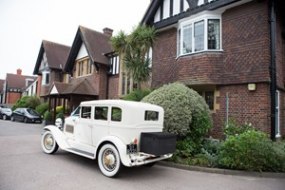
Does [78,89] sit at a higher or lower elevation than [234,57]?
lower

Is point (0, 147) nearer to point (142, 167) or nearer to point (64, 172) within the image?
point (64, 172)

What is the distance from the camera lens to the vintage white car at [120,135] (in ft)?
20.2

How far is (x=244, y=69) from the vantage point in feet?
33.1

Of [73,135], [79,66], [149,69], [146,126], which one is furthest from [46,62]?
[146,126]

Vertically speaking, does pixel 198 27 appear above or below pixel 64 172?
above

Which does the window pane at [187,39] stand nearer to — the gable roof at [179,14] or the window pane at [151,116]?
the gable roof at [179,14]

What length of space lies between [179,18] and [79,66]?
506 inches

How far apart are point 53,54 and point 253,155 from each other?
2604 centimetres

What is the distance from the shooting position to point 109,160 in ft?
20.7

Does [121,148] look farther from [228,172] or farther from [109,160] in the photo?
[228,172]

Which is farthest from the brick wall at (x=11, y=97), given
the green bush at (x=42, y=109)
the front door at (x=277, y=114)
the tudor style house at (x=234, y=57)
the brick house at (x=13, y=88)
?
the front door at (x=277, y=114)

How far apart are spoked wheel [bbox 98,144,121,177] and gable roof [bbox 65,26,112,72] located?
44.5 ft

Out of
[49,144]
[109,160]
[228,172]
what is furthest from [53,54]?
[228,172]

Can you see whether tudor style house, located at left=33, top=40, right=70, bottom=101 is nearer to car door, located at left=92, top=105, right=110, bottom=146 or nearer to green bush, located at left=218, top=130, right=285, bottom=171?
car door, located at left=92, top=105, right=110, bottom=146
